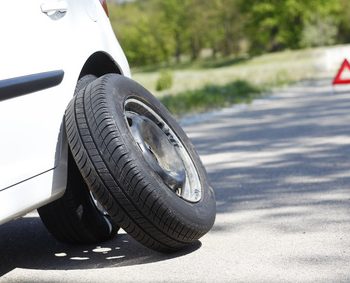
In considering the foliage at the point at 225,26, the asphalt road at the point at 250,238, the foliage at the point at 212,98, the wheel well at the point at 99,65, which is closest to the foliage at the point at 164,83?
the foliage at the point at 212,98

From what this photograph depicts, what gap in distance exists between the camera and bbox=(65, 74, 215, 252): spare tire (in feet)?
12.7

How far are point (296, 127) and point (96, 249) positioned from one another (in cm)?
589

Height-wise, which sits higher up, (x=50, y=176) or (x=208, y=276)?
(x=50, y=176)

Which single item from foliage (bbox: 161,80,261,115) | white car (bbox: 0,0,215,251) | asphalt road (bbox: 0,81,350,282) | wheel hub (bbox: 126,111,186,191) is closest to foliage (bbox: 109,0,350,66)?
foliage (bbox: 161,80,261,115)

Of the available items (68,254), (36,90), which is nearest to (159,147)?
(68,254)

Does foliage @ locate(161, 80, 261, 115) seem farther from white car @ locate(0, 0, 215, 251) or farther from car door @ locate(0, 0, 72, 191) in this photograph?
car door @ locate(0, 0, 72, 191)

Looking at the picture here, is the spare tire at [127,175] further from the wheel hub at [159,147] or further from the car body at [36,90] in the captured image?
the car body at [36,90]

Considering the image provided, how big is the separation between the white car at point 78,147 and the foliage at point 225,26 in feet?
233

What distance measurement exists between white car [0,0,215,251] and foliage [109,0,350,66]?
71.1 m

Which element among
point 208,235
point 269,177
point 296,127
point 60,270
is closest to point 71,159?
point 60,270

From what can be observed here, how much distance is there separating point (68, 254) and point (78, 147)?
70 cm

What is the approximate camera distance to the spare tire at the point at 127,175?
386 centimetres

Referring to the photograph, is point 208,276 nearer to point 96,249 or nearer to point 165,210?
point 165,210

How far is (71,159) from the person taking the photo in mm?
4203
